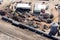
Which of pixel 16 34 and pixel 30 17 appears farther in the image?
pixel 30 17

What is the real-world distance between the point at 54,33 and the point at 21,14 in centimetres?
450

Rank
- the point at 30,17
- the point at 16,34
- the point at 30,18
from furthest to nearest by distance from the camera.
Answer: the point at 30,17 → the point at 30,18 → the point at 16,34

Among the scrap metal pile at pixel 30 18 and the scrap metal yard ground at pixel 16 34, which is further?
the scrap metal pile at pixel 30 18

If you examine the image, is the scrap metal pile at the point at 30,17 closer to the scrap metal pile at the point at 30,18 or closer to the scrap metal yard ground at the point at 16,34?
the scrap metal pile at the point at 30,18

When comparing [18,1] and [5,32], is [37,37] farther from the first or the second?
[18,1]

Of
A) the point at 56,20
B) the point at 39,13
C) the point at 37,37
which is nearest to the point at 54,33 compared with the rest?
the point at 37,37

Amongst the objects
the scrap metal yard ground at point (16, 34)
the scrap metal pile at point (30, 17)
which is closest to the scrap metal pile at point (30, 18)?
the scrap metal pile at point (30, 17)

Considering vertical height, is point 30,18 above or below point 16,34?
above

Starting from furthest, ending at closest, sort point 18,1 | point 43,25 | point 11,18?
1. point 18,1
2. point 11,18
3. point 43,25

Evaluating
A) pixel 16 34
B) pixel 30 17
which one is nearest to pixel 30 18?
pixel 30 17

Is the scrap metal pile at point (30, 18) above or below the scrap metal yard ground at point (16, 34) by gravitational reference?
above

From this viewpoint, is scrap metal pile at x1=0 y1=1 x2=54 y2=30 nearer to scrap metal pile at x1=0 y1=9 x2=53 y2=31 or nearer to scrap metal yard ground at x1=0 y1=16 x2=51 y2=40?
scrap metal pile at x1=0 y1=9 x2=53 y2=31

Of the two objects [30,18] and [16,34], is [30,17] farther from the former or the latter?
[16,34]

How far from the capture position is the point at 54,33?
18297 mm
